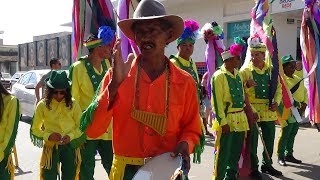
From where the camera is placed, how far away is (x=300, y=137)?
31.7ft

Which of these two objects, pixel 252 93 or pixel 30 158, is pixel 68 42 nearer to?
pixel 30 158

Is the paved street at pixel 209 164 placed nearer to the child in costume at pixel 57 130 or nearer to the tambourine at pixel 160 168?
the child in costume at pixel 57 130

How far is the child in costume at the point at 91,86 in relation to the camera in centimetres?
450

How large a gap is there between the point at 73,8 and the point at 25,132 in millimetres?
6594

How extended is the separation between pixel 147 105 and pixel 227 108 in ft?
10.5

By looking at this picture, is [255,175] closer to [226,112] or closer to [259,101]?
[259,101]

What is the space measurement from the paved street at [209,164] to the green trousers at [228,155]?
0.52 metres

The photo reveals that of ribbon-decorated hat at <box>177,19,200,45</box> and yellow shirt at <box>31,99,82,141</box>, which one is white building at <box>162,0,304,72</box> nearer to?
ribbon-decorated hat at <box>177,19,200,45</box>

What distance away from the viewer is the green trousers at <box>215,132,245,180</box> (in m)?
5.33

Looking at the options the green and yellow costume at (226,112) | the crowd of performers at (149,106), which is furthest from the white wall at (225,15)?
the green and yellow costume at (226,112)

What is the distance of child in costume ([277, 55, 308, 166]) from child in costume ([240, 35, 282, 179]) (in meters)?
0.84

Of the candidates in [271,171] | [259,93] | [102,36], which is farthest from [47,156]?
[271,171]

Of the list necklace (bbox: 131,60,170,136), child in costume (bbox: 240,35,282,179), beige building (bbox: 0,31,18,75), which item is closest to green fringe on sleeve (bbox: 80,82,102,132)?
necklace (bbox: 131,60,170,136)

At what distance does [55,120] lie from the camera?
448 centimetres
